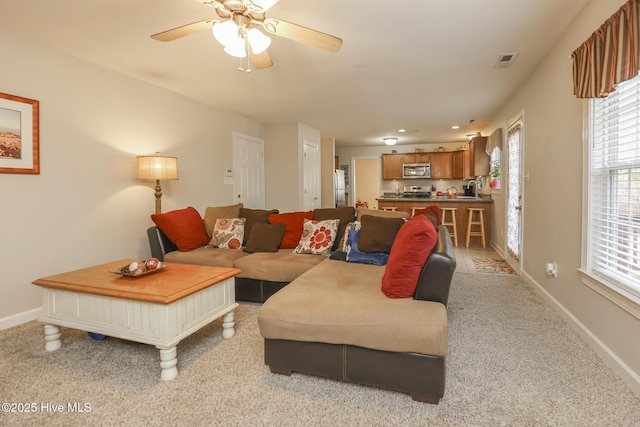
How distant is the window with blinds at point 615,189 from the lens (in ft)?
6.08

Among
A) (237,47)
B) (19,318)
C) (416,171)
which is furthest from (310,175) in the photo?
(19,318)

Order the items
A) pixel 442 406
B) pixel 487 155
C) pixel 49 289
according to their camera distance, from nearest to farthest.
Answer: pixel 442 406 < pixel 49 289 < pixel 487 155

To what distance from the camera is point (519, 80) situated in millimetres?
3832

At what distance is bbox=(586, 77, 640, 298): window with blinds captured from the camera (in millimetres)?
1854

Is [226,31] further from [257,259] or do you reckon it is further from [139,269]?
[257,259]

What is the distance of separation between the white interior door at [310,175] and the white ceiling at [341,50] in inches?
56.4

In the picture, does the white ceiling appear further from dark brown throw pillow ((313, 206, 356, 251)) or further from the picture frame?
dark brown throw pillow ((313, 206, 356, 251))

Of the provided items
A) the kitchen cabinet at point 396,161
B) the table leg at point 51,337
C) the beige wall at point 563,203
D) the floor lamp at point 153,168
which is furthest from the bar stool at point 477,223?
the table leg at point 51,337

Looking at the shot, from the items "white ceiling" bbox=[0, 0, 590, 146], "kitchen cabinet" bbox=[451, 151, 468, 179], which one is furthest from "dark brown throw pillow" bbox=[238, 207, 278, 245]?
"kitchen cabinet" bbox=[451, 151, 468, 179]

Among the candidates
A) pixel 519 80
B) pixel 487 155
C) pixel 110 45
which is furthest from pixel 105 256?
pixel 487 155

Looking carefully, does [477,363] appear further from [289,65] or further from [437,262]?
[289,65]

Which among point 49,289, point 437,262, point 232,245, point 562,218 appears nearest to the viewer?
point 437,262

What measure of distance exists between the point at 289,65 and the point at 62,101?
7.03ft

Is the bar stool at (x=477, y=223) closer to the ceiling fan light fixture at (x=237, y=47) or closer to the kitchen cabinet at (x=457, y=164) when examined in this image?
the kitchen cabinet at (x=457, y=164)
